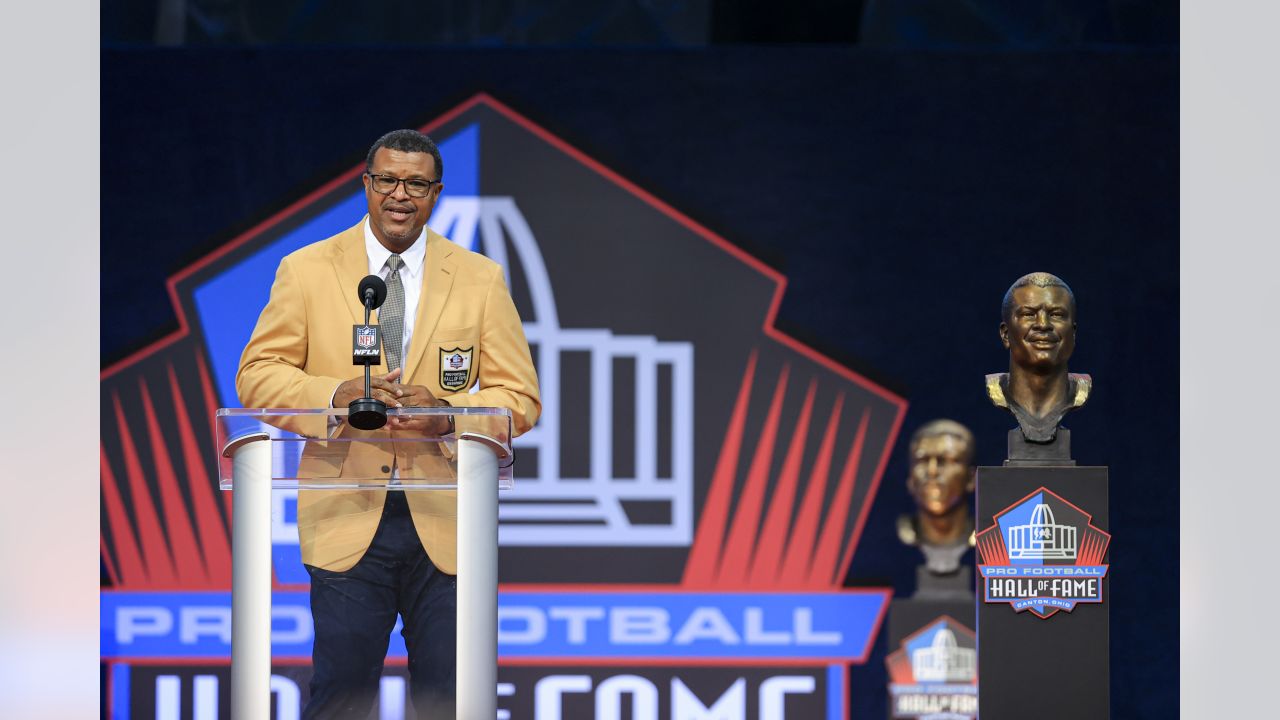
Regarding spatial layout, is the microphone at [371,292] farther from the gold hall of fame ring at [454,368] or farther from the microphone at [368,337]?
the gold hall of fame ring at [454,368]

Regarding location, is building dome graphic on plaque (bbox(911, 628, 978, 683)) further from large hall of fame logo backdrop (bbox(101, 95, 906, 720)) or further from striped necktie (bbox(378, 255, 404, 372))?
striped necktie (bbox(378, 255, 404, 372))

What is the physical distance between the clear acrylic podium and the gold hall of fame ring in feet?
1.23

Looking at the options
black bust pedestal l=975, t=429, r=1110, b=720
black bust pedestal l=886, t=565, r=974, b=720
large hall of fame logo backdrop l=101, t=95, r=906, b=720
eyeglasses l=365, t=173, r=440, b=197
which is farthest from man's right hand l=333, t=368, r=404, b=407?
large hall of fame logo backdrop l=101, t=95, r=906, b=720

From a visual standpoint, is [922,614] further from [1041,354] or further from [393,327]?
[393,327]

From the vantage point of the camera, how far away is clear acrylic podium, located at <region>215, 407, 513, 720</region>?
2.48 m

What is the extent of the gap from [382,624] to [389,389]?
41 cm

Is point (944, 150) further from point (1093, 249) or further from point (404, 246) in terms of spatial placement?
point (404, 246)

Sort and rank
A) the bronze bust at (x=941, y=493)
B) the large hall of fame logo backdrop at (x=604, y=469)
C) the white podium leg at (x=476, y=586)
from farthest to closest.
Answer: the large hall of fame logo backdrop at (x=604, y=469), the bronze bust at (x=941, y=493), the white podium leg at (x=476, y=586)

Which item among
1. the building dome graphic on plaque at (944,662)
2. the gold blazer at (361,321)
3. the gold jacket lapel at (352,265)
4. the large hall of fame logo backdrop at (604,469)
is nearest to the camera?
the gold blazer at (361,321)

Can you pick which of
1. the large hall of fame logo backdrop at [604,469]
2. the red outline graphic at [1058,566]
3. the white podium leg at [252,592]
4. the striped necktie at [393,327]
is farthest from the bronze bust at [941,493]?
the white podium leg at [252,592]

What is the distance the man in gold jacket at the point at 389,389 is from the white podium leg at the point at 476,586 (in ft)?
0.13

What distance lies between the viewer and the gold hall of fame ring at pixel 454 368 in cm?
293

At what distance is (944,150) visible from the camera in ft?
17.3
